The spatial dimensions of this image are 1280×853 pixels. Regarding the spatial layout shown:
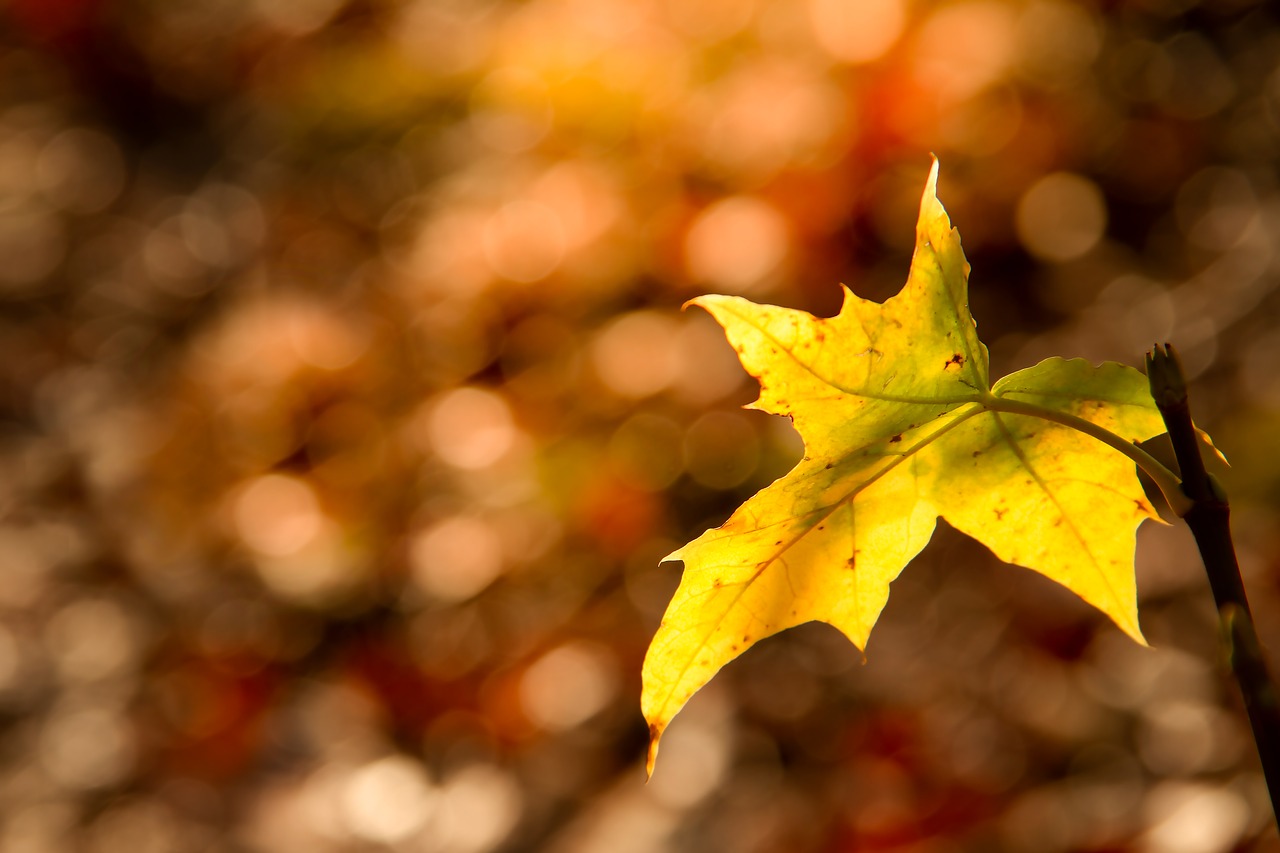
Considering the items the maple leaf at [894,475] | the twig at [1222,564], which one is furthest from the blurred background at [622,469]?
the twig at [1222,564]

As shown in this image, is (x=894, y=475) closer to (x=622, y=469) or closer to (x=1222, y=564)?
(x=1222, y=564)

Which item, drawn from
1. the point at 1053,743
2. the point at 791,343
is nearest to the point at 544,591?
the point at 1053,743

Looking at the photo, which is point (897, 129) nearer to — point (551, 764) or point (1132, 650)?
point (1132, 650)

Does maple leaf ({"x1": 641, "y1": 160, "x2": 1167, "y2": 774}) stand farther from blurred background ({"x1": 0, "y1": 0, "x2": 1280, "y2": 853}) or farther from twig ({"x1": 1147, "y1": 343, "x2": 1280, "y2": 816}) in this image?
blurred background ({"x1": 0, "y1": 0, "x2": 1280, "y2": 853})

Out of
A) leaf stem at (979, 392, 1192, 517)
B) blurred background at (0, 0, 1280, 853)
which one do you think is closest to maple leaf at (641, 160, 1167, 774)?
leaf stem at (979, 392, 1192, 517)

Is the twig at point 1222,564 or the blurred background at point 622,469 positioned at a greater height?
the twig at point 1222,564

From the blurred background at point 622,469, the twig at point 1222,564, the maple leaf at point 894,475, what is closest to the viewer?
the twig at point 1222,564

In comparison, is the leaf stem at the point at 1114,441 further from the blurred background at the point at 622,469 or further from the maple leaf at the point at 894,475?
the blurred background at the point at 622,469
